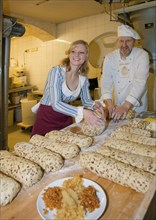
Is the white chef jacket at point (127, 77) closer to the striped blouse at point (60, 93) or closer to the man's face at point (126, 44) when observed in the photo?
the man's face at point (126, 44)

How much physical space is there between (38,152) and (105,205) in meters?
0.44

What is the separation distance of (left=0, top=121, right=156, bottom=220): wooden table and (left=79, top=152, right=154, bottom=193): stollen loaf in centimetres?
2

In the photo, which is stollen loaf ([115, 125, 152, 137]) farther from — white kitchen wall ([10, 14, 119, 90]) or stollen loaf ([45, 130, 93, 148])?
white kitchen wall ([10, 14, 119, 90])

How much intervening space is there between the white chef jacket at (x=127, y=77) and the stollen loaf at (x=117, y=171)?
965 mm

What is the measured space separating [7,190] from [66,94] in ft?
3.15

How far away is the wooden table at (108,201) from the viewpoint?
26.7 inches

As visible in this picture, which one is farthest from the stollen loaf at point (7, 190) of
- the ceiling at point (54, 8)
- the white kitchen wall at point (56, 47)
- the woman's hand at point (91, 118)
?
the white kitchen wall at point (56, 47)

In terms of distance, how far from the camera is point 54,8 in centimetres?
334

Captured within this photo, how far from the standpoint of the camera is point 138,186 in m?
0.81

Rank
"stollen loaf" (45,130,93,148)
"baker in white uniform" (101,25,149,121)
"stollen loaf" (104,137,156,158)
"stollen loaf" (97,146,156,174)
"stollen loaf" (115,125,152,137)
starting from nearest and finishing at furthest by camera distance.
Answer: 1. "stollen loaf" (97,146,156,174)
2. "stollen loaf" (104,137,156,158)
3. "stollen loaf" (45,130,93,148)
4. "stollen loaf" (115,125,152,137)
5. "baker in white uniform" (101,25,149,121)

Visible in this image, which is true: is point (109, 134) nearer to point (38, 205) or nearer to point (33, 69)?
point (38, 205)

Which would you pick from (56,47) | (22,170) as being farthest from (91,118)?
(56,47)

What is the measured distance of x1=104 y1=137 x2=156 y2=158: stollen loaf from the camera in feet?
3.45

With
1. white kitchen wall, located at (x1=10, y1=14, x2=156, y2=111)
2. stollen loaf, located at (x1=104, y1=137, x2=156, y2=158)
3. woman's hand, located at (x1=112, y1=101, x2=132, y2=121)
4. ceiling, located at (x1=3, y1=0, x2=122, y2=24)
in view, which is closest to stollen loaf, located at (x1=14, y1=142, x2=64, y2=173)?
stollen loaf, located at (x1=104, y1=137, x2=156, y2=158)
